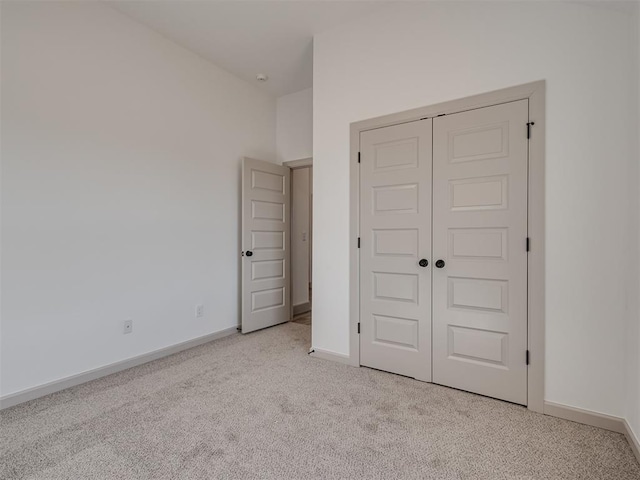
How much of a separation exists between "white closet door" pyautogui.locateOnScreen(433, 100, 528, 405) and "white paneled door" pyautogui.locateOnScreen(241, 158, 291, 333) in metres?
2.22

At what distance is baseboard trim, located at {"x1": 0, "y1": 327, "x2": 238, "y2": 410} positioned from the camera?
2.21 meters

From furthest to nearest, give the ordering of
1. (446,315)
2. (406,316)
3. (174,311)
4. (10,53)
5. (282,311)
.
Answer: (282,311)
(174,311)
(406,316)
(446,315)
(10,53)

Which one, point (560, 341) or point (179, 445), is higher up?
point (560, 341)

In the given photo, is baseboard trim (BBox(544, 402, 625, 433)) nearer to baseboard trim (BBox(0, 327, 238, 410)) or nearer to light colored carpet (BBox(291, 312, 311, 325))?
light colored carpet (BBox(291, 312, 311, 325))

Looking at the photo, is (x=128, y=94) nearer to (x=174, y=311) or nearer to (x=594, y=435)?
(x=174, y=311)

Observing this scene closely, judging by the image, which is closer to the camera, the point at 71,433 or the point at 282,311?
the point at 71,433

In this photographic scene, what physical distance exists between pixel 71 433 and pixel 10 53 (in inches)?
99.6

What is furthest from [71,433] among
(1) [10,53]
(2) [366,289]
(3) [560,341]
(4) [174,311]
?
(3) [560,341]

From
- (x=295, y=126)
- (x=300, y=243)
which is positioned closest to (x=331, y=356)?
(x=300, y=243)

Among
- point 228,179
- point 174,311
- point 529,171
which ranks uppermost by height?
point 228,179

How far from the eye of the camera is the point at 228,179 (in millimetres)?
3828

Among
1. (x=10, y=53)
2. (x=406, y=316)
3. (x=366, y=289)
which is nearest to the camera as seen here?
(x=10, y=53)

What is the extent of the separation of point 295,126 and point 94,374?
3.51 meters

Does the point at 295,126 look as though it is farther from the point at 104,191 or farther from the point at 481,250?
the point at 481,250
